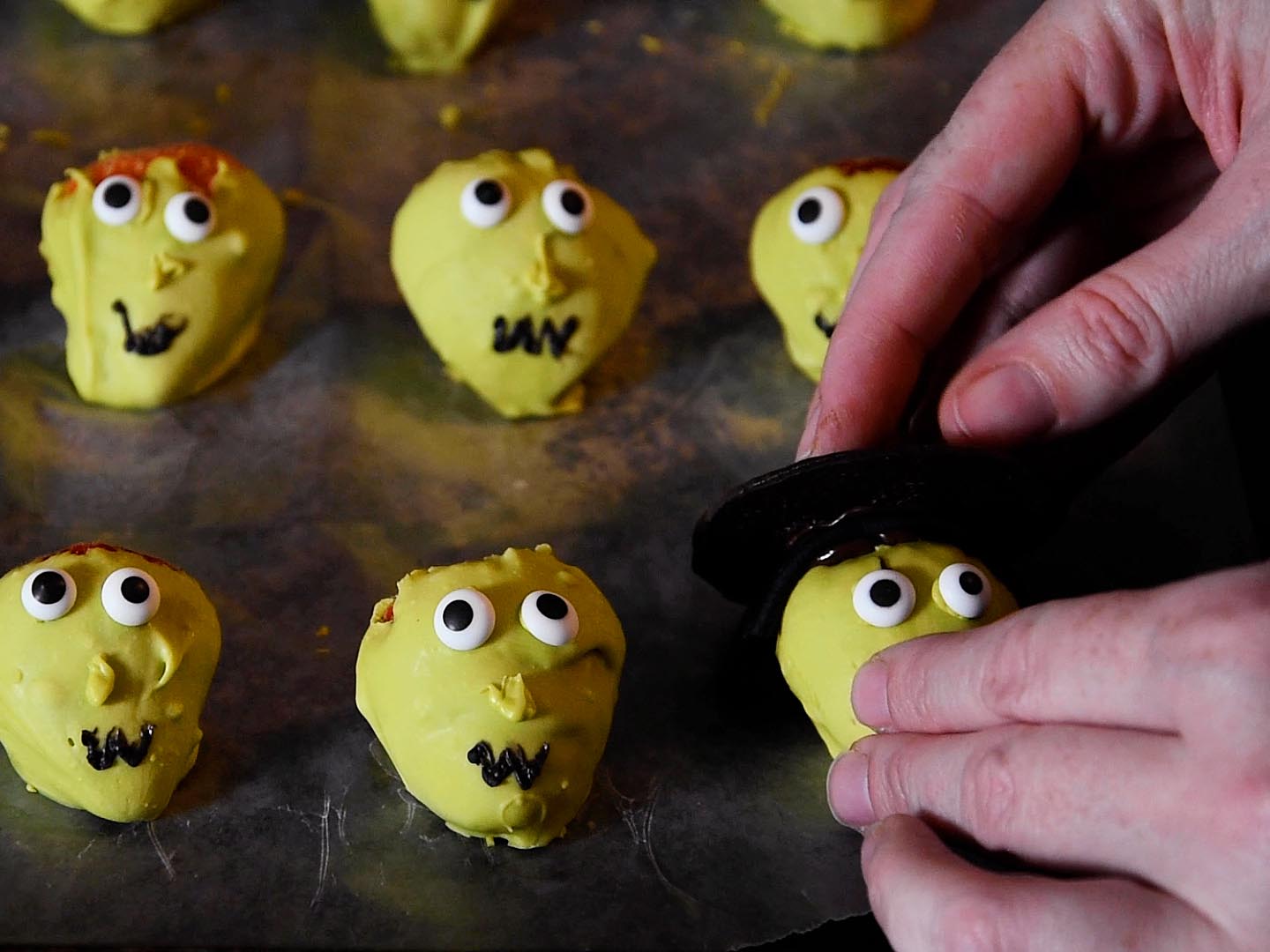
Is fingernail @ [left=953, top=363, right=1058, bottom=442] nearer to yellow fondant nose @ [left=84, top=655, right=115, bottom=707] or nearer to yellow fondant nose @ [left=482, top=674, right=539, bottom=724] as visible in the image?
yellow fondant nose @ [left=482, top=674, right=539, bottom=724]

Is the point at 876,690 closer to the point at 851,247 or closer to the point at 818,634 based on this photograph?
the point at 818,634

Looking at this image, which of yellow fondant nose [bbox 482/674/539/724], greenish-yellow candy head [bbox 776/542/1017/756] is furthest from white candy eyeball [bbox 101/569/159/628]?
greenish-yellow candy head [bbox 776/542/1017/756]

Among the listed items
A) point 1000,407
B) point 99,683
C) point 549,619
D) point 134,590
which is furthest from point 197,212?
point 1000,407

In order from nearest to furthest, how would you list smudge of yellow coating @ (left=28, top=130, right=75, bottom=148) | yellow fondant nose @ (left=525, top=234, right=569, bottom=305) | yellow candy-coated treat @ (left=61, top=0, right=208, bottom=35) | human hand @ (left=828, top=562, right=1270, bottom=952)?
human hand @ (left=828, top=562, right=1270, bottom=952) → yellow fondant nose @ (left=525, top=234, right=569, bottom=305) → smudge of yellow coating @ (left=28, top=130, right=75, bottom=148) → yellow candy-coated treat @ (left=61, top=0, right=208, bottom=35)

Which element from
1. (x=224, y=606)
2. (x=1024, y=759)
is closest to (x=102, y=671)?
(x=224, y=606)

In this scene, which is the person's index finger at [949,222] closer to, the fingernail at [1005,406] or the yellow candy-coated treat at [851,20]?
the fingernail at [1005,406]

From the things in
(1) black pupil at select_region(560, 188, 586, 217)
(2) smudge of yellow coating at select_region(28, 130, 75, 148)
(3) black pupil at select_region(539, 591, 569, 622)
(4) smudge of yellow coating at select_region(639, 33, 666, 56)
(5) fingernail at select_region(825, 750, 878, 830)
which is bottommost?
(2) smudge of yellow coating at select_region(28, 130, 75, 148)

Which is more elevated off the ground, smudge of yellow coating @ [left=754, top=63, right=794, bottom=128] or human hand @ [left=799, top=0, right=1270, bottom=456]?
human hand @ [left=799, top=0, right=1270, bottom=456]
